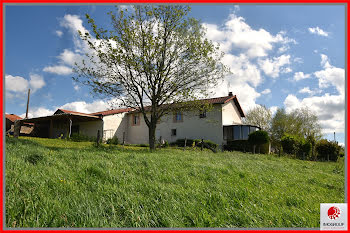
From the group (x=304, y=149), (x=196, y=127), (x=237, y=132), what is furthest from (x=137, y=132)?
(x=304, y=149)

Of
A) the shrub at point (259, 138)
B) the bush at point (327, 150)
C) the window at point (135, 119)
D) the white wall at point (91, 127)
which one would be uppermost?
the window at point (135, 119)

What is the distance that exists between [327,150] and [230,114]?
10.5 m

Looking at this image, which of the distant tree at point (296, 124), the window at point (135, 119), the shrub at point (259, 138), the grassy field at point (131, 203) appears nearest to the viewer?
the grassy field at point (131, 203)

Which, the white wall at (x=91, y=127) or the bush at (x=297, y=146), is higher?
the white wall at (x=91, y=127)

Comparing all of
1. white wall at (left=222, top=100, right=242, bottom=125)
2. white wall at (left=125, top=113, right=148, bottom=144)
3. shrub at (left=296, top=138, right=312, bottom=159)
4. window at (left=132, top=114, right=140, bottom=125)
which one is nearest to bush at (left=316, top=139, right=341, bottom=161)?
shrub at (left=296, top=138, right=312, bottom=159)

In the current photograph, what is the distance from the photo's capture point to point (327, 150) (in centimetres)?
2288

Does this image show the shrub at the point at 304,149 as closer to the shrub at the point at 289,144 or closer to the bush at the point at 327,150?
the shrub at the point at 289,144

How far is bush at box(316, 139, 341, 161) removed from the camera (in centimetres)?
2238

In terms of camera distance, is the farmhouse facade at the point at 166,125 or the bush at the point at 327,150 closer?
the bush at the point at 327,150

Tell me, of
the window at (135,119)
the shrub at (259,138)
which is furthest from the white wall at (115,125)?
the shrub at (259,138)

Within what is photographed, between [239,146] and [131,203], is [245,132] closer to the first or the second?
[239,146]

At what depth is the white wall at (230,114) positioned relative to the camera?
24.4 metres

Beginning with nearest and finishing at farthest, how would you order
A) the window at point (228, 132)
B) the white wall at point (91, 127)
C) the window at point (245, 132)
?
the window at point (245, 132) < the window at point (228, 132) < the white wall at point (91, 127)

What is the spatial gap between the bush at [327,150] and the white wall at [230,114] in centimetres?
900
